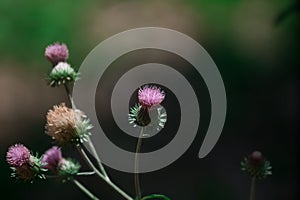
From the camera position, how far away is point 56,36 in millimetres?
3127

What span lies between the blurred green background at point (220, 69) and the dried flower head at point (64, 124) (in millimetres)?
1847

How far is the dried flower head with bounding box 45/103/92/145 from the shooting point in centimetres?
94

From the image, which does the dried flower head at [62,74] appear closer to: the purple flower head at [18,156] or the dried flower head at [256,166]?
the purple flower head at [18,156]

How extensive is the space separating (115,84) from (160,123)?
2335mm

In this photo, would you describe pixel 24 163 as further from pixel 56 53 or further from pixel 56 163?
pixel 56 53

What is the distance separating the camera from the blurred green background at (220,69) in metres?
2.86

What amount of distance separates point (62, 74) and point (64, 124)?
16 cm

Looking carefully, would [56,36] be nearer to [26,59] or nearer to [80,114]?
[26,59]

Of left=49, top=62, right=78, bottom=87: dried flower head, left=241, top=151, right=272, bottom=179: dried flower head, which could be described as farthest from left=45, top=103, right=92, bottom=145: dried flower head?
left=241, top=151, right=272, bottom=179: dried flower head

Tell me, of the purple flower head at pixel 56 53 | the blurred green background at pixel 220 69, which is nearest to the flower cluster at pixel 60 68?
the purple flower head at pixel 56 53

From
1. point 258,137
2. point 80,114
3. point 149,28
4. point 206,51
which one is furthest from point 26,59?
point 80,114

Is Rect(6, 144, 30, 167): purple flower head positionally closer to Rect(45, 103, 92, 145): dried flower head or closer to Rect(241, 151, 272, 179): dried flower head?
Rect(45, 103, 92, 145): dried flower head

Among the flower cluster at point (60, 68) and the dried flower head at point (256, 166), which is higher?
the flower cluster at point (60, 68)

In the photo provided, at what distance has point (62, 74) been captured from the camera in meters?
1.08
